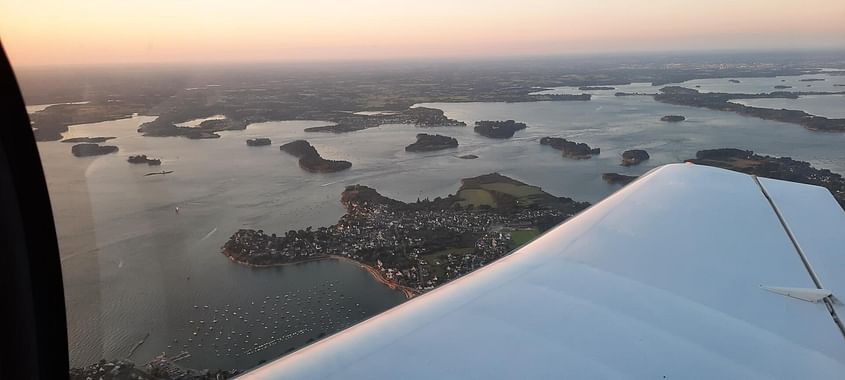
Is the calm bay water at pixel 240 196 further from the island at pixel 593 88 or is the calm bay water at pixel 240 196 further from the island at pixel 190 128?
the island at pixel 593 88

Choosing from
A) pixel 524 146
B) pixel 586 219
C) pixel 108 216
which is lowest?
pixel 524 146

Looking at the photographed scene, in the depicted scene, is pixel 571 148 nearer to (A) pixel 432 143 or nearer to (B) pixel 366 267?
(A) pixel 432 143

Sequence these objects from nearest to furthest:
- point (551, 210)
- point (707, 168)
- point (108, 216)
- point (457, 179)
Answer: point (707, 168) < point (108, 216) < point (551, 210) < point (457, 179)

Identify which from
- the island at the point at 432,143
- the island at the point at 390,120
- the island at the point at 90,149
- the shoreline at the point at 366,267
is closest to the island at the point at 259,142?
the island at the point at 390,120

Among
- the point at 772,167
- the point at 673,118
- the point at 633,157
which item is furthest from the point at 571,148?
the point at 673,118

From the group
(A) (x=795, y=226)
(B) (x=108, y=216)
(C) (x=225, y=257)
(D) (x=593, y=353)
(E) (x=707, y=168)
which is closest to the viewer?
(D) (x=593, y=353)

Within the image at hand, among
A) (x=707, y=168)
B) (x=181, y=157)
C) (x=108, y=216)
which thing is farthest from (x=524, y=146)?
(x=707, y=168)

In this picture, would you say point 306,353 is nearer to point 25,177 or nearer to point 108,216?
point 25,177
